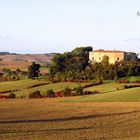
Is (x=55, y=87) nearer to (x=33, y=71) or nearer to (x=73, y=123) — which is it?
(x=33, y=71)

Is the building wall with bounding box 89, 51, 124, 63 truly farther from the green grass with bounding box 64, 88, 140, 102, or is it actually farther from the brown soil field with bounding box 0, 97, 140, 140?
the brown soil field with bounding box 0, 97, 140, 140

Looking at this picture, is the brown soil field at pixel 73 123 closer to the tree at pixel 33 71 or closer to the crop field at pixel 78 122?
the crop field at pixel 78 122

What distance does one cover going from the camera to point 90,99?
175ft

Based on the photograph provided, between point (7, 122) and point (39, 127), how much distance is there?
371 centimetres

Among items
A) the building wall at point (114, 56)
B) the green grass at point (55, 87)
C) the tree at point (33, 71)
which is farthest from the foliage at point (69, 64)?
the green grass at point (55, 87)

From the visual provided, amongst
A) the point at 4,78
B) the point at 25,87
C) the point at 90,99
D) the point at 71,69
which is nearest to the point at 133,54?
the point at 71,69

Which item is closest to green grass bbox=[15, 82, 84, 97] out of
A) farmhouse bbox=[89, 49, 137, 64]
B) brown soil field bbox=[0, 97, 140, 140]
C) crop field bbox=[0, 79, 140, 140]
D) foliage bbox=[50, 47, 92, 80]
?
foliage bbox=[50, 47, 92, 80]

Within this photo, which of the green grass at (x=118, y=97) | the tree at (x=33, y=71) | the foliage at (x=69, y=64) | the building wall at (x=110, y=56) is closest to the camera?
the green grass at (x=118, y=97)

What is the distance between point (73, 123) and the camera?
31.5 meters

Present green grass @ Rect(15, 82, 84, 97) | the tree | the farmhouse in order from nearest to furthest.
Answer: green grass @ Rect(15, 82, 84, 97), the tree, the farmhouse

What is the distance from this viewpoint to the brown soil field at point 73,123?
2527 centimetres

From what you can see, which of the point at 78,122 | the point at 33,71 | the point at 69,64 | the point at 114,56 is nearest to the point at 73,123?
the point at 78,122

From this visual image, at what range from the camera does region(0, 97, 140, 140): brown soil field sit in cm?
2527

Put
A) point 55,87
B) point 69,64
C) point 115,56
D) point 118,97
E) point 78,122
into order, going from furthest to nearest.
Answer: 1. point 115,56
2. point 69,64
3. point 55,87
4. point 118,97
5. point 78,122
